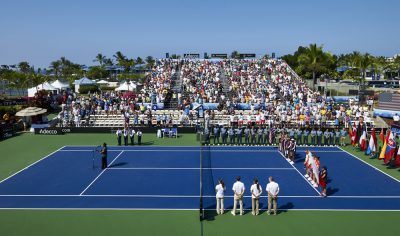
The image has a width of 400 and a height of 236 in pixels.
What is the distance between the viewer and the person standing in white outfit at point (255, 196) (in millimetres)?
14281

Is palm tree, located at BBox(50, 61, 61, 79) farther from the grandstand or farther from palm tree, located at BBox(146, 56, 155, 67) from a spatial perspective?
the grandstand

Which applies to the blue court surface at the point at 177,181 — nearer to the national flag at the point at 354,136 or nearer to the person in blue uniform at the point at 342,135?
the national flag at the point at 354,136

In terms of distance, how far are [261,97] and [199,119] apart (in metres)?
8.69

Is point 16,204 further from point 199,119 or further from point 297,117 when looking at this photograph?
point 297,117

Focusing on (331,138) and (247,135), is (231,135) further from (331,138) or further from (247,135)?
(331,138)

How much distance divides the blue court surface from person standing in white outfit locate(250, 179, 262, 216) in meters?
1.08

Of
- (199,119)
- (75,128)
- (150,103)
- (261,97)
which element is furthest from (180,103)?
(75,128)

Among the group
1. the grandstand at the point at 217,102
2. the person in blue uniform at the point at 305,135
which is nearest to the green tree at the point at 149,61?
the grandstand at the point at 217,102

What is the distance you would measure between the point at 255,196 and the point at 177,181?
574cm

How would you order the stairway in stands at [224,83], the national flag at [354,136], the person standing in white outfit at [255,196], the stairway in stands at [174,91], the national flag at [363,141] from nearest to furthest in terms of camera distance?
the person standing in white outfit at [255,196]
the national flag at [363,141]
the national flag at [354,136]
the stairway in stands at [174,91]
the stairway in stands at [224,83]

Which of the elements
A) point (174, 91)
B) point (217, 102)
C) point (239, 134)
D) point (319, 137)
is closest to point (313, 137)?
point (319, 137)

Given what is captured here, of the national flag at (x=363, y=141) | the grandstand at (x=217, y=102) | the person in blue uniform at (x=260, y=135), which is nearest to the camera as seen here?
the national flag at (x=363, y=141)

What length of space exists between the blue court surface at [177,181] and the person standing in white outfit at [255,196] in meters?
1.08

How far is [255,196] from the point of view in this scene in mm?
14352
